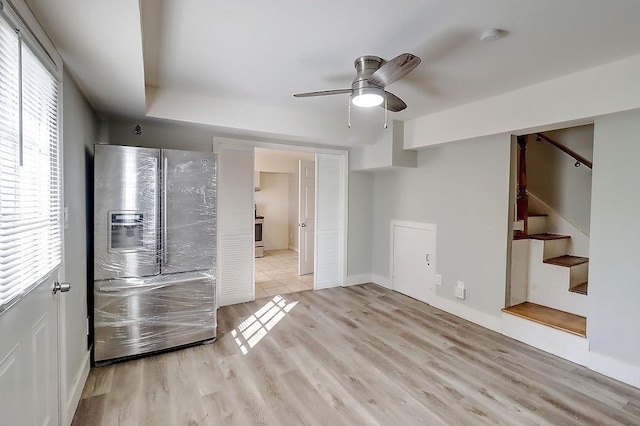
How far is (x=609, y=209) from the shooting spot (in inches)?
96.5

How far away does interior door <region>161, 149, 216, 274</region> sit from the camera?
274 centimetres

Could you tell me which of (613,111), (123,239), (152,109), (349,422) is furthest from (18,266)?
(613,111)

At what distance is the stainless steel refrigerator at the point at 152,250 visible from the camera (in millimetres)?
2531

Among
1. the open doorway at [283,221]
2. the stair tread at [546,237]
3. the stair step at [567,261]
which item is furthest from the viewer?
the open doorway at [283,221]

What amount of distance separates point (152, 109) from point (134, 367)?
2.29 meters

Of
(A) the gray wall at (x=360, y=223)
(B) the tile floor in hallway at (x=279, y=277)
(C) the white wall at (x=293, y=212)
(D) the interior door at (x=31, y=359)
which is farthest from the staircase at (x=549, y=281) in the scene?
(C) the white wall at (x=293, y=212)

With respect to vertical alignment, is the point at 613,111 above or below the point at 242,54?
below

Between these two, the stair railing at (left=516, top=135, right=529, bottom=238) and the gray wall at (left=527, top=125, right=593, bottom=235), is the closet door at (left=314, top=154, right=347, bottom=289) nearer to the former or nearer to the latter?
the stair railing at (left=516, top=135, right=529, bottom=238)

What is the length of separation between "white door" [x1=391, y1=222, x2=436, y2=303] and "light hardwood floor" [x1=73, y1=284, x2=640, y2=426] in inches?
32.1

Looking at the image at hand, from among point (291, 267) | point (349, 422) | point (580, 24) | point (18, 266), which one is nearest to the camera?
point (18, 266)

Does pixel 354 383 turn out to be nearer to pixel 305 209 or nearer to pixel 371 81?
pixel 371 81

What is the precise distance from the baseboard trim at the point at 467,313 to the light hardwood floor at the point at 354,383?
12cm

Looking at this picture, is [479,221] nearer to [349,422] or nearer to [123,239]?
[349,422]

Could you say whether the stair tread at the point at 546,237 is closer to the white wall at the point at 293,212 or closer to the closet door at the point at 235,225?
the closet door at the point at 235,225
